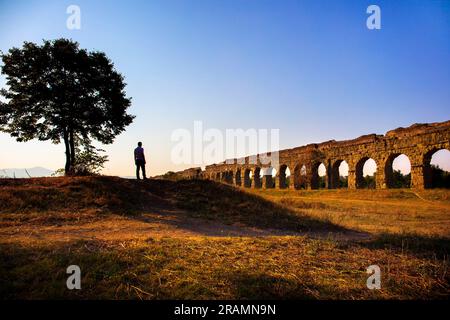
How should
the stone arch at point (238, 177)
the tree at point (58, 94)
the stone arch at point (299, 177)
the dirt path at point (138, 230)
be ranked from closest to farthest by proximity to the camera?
the dirt path at point (138, 230) < the tree at point (58, 94) < the stone arch at point (299, 177) < the stone arch at point (238, 177)

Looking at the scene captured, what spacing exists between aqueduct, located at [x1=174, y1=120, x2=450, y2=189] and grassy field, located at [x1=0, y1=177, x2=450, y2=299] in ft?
19.1

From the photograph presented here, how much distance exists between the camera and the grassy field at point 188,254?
10.1 ft

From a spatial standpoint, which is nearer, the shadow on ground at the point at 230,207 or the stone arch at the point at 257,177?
the shadow on ground at the point at 230,207

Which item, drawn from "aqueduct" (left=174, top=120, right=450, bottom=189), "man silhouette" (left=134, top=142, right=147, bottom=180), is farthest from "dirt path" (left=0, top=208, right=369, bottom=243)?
"aqueduct" (left=174, top=120, right=450, bottom=189)

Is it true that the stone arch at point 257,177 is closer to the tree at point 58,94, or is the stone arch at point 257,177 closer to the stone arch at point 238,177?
the stone arch at point 238,177

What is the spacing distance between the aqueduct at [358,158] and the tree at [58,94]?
591cm

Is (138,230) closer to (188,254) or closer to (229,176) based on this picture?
(188,254)

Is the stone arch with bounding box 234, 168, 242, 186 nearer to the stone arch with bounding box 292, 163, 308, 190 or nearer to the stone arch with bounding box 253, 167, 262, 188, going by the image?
the stone arch with bounding box 253, 167, 262, 188

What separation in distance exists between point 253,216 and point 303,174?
802 inches

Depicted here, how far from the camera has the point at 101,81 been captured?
54.2ft

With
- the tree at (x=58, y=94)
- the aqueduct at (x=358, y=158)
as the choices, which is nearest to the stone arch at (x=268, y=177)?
the aqueduct at (x=358, y=158)
